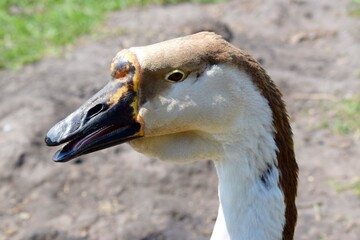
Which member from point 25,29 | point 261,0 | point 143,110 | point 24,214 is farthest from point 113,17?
point 143,110

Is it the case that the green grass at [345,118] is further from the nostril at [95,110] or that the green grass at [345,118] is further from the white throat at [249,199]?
the nostril at [95,110]

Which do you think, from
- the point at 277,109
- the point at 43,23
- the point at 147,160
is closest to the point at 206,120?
the point at 277,109

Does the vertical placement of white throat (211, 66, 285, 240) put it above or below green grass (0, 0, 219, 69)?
above

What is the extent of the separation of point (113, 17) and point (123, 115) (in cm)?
480

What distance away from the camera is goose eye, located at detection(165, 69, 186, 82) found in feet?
8.35

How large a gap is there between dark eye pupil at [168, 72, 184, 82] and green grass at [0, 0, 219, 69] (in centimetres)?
415

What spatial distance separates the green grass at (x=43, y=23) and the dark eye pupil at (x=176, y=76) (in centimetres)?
415

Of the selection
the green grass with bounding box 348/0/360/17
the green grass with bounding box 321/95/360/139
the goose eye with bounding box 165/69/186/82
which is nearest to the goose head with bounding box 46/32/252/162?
the goose eye with bounding box 165/69/186/82

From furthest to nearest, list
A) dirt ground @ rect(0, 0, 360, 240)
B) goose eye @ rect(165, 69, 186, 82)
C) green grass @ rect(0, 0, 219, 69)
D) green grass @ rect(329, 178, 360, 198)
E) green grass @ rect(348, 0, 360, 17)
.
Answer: green grass @ rect(348, 0, 360, 17)
green grass @ rect(0, 0, 219, 69)
green grass @ rect(329, 178, 360, 198)
dirt ground @ rect(0, 0, 360, 240)
goose eye @ rect(165, 69, 186, 82)

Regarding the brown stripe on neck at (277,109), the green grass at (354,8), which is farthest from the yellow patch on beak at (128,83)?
the green grass at (354,8)

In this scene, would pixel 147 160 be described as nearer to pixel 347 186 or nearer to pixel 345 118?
pixel 347 186

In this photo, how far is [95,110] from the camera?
8.56 feet

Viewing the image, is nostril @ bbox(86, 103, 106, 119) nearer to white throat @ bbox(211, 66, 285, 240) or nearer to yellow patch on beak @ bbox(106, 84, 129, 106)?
yellow patch on beak @ bbox(106, 84, 129, 106)

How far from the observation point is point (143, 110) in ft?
8.56
